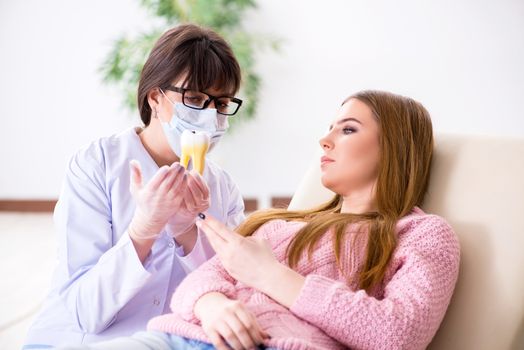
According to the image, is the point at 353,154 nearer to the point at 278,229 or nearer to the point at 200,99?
the point at 278,229

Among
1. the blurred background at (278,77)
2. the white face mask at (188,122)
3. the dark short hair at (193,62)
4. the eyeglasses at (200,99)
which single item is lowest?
the blurred background at (278,77)

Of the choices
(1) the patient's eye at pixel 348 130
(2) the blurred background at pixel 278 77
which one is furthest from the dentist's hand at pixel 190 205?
(2) the blurred background at pixel 278 77

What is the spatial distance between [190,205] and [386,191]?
1.48 ft

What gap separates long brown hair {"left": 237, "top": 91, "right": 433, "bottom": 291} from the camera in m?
1.31

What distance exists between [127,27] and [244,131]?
1.21 meters

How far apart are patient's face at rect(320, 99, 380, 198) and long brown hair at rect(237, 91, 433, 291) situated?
0.02 meters

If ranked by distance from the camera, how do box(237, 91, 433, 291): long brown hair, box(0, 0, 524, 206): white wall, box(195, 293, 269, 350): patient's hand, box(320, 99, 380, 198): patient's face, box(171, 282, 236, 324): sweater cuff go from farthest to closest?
box(0, 0, 524, 206): white wall, box(320, 99, 380, 198): patient's face, box(237, 91, 433, 291): long brown hair, box(171, 282, 236, 324): sweater cuff, box(195, 293, 269, 350): patient's hand

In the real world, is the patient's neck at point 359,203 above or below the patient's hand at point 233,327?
above

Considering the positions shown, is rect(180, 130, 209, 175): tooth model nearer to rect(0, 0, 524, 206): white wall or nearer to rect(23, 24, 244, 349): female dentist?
rect(23, 24, 244, 349): female dentist

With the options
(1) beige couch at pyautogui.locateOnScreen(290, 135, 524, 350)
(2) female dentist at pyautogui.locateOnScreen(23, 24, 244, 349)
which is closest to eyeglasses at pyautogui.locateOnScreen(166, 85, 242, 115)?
(2) female dentist at pyautogui.locateOnScreen(23, 24, 244, 349)

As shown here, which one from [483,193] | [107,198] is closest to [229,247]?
[107,198]

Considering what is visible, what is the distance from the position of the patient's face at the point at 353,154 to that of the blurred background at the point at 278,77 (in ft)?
9.52

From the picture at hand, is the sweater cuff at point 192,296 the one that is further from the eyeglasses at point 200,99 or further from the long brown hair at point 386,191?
the eyeglasses at point 200,99

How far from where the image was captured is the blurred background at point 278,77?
4.23 metres
